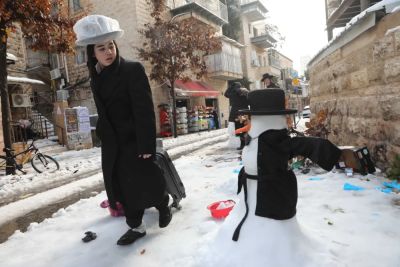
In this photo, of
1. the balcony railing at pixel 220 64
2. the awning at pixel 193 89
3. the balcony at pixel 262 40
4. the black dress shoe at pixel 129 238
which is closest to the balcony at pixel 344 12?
the black dress shoe at pixel 129 238

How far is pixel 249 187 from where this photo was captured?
86.0 inches

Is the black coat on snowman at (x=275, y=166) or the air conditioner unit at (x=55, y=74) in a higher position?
the air conditioner unit at (x=55, y=74)

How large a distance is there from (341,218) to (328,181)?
1.34 m

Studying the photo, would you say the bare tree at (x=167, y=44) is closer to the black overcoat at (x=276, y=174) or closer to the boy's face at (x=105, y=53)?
the boy's face at (x=105, y=53)

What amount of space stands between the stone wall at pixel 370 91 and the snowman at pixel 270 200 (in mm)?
2217

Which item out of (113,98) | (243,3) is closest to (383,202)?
(113,98)

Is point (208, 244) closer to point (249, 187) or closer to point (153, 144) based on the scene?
point (249, 187)

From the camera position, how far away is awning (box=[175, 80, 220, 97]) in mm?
18598

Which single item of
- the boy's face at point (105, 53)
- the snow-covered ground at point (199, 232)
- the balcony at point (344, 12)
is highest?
the balcony at point (344, 12)

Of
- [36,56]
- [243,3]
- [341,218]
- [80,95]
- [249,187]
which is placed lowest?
[341,218]

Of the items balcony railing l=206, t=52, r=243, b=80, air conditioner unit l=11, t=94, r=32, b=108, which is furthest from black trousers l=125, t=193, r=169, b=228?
balcony railing l=206, t=52, r=243, b=80

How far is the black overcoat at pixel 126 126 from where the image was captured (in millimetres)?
2709

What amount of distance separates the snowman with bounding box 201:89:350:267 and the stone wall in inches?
87.3

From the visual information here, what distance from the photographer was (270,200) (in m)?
2.04
